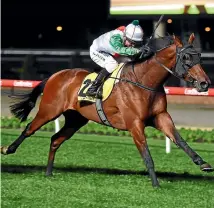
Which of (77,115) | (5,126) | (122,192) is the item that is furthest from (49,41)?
(122,192)

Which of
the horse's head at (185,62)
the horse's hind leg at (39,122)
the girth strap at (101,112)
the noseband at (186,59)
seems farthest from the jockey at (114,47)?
the horse's hind leg at (39,122)

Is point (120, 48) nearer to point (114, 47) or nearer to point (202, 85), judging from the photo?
point (114, 47)

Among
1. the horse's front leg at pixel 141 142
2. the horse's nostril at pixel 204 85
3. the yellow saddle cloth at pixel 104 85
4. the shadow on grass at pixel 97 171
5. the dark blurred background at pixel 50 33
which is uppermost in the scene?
the horse's nostril at pixel 204 85

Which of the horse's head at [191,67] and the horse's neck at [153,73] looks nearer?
the horse's head at [191,67]

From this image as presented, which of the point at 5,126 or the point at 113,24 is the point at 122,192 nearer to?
the point at 5,126

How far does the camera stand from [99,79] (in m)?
9.69

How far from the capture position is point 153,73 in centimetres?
938

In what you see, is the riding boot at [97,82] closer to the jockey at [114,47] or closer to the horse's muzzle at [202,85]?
the jockey at [114,47]

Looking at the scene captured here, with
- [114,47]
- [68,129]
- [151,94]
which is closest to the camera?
[151,94]

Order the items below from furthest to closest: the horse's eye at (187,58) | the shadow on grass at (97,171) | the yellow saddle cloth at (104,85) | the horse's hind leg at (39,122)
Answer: the horse's hind leg at (39,122) < the shadow on grass at (97,171) < the yellow saddle cloth at (104,85) < the horse's eye at (187,58)

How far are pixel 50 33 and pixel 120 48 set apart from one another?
13.4m

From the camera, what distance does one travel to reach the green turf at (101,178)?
322 inches

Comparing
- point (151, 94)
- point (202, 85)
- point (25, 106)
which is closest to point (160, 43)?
point (151, 94)

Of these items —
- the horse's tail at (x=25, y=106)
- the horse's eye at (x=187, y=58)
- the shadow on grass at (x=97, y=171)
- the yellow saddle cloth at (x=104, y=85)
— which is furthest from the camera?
the horse's tail at (x=25, y=106)
